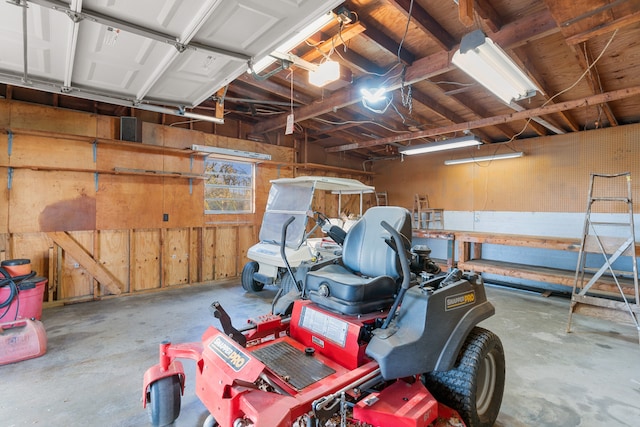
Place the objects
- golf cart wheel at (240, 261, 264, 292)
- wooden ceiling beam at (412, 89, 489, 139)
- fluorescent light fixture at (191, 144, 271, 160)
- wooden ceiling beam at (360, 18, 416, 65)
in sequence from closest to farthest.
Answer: wooden ceiling beam at (360, 18, 416, 65) < wooden ceiling beam at (412, 89, 489, 139) < golf cart wheel at (240, 261, 264, 292) < fluorescent light fixture at (191, 144, 271, 160)

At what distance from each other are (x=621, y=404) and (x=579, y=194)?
4.39 metres

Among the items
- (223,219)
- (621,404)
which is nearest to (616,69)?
(621,404)

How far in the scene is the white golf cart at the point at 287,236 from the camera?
14.9 feet

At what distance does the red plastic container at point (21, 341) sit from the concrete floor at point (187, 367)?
0.08 m

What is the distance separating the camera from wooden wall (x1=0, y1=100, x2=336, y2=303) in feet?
13.8

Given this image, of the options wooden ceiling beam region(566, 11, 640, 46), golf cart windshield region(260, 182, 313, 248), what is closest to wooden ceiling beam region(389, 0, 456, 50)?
wooden ceiling beam region(566, 11, 640, 46)

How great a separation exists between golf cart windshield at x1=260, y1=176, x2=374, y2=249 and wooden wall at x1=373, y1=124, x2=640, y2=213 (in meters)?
3.10

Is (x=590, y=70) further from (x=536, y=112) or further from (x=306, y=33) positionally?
(x=306, y=33)

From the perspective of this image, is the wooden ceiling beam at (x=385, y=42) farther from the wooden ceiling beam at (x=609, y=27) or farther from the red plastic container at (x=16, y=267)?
the red plastic container at (x=16, y=267)

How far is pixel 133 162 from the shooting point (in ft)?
16.4

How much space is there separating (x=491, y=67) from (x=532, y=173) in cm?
430

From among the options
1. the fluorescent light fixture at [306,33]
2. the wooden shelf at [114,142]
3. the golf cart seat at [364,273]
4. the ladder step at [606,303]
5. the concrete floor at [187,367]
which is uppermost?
the fluorescent light fixture at [306,33]

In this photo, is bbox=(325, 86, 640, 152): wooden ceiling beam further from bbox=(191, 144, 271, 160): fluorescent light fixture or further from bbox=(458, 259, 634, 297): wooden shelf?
bbox=(191, 144, 271, 160): fluorescent light fixture

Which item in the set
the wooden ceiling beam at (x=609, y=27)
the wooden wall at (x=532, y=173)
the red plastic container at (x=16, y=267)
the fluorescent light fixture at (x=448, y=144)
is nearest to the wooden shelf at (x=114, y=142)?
the red plastic container at (x=16, y=267)
